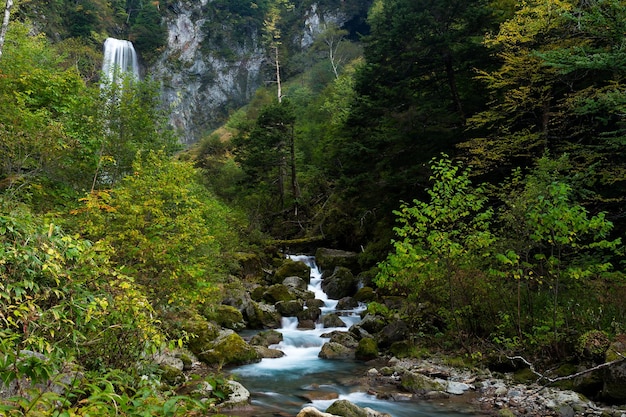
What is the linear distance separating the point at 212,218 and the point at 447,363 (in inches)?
381

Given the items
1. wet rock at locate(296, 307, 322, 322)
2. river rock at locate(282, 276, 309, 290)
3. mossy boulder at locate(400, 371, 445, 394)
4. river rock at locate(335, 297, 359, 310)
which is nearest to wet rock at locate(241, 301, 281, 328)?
wet rock at locate(296, 307, 322, 322)

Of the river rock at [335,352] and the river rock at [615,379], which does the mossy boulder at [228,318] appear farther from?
the river rock at [615,379]

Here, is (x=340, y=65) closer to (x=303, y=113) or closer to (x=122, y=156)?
(x=303, y=113)

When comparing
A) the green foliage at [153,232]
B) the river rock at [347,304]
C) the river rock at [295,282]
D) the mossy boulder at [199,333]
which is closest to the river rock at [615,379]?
the green foliage at [153,232]

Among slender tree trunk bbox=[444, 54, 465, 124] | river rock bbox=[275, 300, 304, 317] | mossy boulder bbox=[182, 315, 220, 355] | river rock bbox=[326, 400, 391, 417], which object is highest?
slender tree trunk bbox=[444, 54, 465, 124]

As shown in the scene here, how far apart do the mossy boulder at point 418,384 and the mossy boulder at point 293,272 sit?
12597 millimetres

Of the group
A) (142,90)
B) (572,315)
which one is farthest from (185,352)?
(142,90)

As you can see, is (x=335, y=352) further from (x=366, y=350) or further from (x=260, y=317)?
(x=260, y=317)

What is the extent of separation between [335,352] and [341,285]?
719 cm

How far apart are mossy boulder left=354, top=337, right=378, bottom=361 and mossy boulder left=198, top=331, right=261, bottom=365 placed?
282cm

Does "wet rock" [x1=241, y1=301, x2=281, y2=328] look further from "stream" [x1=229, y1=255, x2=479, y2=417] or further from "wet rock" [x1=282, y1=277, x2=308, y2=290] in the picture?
"wet rock" [x1=282, y1=277, x2=308, y2=290]

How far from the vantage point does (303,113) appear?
141ft

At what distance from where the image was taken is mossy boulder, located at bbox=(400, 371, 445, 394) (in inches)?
361

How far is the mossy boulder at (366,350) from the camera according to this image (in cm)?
1200
